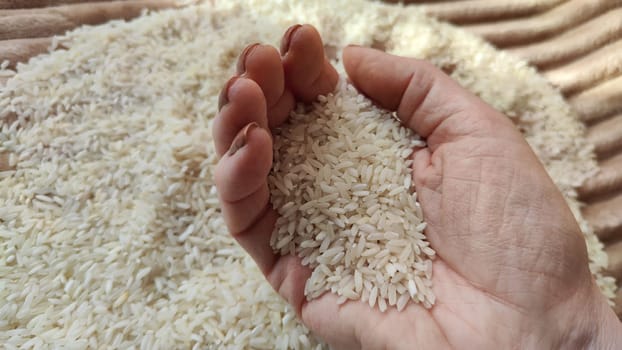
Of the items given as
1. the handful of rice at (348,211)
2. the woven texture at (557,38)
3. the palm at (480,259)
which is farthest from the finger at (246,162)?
the woven texture at (557,38)

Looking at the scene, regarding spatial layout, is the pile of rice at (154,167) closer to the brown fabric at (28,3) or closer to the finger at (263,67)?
the brown fabric at (28,3)

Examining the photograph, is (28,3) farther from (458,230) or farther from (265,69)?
(458,230)

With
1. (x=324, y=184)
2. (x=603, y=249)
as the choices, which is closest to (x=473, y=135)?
(x=324, y=184)

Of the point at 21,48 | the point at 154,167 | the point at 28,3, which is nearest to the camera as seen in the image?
the point at 154,167

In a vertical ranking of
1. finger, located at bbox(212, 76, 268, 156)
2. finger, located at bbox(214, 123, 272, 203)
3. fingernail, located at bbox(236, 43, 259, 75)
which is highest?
fingernail, located at bbox(236, 43, 259, 75)

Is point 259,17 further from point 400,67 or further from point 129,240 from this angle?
point 129,240

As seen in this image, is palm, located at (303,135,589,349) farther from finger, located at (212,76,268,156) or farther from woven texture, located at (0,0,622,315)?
woven texture, located at (0,0,622,315)

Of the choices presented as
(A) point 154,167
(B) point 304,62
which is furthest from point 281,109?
(A) point 154,167

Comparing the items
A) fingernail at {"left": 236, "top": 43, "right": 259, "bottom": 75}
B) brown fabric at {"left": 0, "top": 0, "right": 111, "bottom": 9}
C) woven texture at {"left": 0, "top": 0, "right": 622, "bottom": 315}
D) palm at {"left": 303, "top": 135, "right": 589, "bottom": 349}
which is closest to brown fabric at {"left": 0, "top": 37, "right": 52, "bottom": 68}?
woven texture at {"left": 0, "top": 0, "right": 622, "bottom": 315}
